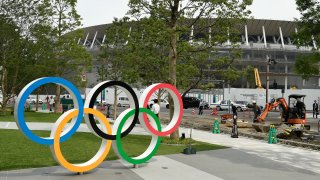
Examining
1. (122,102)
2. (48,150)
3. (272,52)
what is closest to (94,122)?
(48,150)

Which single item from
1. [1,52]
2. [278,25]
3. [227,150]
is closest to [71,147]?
[227,150]

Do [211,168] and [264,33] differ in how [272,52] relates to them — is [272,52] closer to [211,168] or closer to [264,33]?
[264,33]

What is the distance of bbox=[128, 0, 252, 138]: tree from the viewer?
55.5 feet

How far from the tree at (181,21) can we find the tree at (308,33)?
2.31 m

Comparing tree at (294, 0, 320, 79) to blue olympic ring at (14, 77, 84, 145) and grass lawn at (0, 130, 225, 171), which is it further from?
blue olympic ring at (14, 77, 84, 145)

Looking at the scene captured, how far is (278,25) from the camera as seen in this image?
290 ft

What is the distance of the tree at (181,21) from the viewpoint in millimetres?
16922

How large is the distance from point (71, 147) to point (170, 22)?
696 cm

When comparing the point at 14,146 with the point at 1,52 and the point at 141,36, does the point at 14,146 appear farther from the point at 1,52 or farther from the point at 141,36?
the point at 1,52

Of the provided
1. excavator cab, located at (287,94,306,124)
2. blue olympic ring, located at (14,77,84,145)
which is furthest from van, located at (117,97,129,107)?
blue olympic ring, located at (14,77,84,145)

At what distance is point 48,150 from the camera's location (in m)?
13.8

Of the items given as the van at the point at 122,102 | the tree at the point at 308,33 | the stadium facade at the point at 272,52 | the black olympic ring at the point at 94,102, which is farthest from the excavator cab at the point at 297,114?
the stadium facade at the point at 272,52

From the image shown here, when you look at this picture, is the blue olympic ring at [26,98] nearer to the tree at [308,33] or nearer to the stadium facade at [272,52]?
the tree at [308,33]

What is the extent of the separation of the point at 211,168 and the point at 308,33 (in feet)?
27.0
